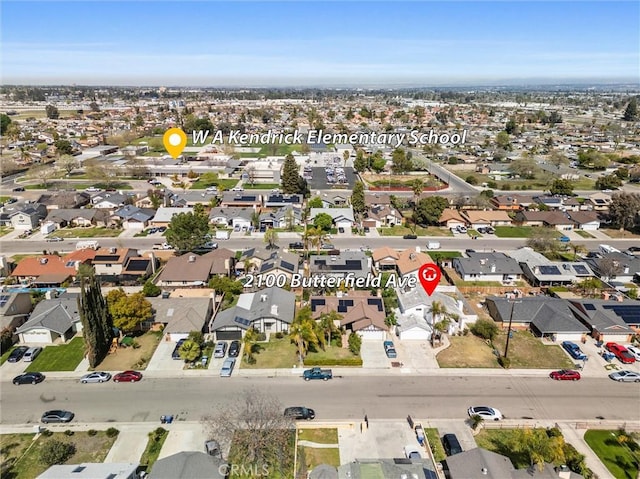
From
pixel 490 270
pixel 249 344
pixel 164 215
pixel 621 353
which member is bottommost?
pixel 621 353

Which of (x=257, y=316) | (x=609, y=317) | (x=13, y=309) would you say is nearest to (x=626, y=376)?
(x=609, y=317)

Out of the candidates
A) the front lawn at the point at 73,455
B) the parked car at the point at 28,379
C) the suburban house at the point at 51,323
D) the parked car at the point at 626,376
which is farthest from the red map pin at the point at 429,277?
the parked car at the point at 28,379

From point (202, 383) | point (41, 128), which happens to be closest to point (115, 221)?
point (202, 383)

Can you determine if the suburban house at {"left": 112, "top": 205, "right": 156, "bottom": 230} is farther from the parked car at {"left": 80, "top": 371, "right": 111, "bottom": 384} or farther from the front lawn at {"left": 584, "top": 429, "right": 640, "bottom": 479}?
the front lawn at {"left": 584, "top": 429, "right": 640, "bottom": 479}

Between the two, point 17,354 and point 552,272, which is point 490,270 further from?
point 17,354

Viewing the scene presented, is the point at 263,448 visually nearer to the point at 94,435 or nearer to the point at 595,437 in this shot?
the point at 94,435

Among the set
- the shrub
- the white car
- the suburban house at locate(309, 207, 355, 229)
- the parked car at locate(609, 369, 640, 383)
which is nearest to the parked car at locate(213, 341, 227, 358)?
the shrub

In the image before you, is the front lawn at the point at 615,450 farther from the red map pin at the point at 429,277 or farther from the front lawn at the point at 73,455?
the front lawn at the point at 73,455
